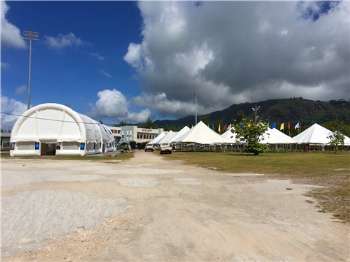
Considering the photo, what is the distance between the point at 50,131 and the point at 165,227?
4186 cm

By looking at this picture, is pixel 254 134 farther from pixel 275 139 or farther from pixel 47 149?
pixel 47 149

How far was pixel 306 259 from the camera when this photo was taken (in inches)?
197

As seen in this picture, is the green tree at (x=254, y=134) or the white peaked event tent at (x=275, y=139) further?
the white peaked event tent at (x=275, y=139)

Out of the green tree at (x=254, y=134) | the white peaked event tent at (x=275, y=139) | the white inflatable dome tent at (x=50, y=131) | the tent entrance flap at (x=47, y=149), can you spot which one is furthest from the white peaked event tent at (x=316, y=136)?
the tent entrance flap at (x=47, y=149)

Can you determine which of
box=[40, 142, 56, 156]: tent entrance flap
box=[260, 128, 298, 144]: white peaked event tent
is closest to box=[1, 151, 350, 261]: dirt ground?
box=[40, 142, 56, 156]: tent entrance flap

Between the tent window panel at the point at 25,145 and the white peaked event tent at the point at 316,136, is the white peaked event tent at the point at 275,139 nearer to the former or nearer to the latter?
the white peaked event tent at the point at 316,136

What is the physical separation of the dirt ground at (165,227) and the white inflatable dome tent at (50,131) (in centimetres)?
3322

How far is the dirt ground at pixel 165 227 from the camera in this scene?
520 cm

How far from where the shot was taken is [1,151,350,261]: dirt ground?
520 cm

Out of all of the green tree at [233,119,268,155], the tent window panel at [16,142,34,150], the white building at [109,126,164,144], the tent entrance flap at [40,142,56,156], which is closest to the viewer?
the tent window panel at [16,142,34,150]

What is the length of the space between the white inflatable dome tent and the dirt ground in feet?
109

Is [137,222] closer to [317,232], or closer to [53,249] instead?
[53,249]

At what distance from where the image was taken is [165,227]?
6.73 meters

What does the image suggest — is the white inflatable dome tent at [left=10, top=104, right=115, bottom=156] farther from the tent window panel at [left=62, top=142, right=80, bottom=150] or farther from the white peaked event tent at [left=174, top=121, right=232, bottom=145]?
the white peaked event tent at [left=174, top=121, right=232, bottom=145]
